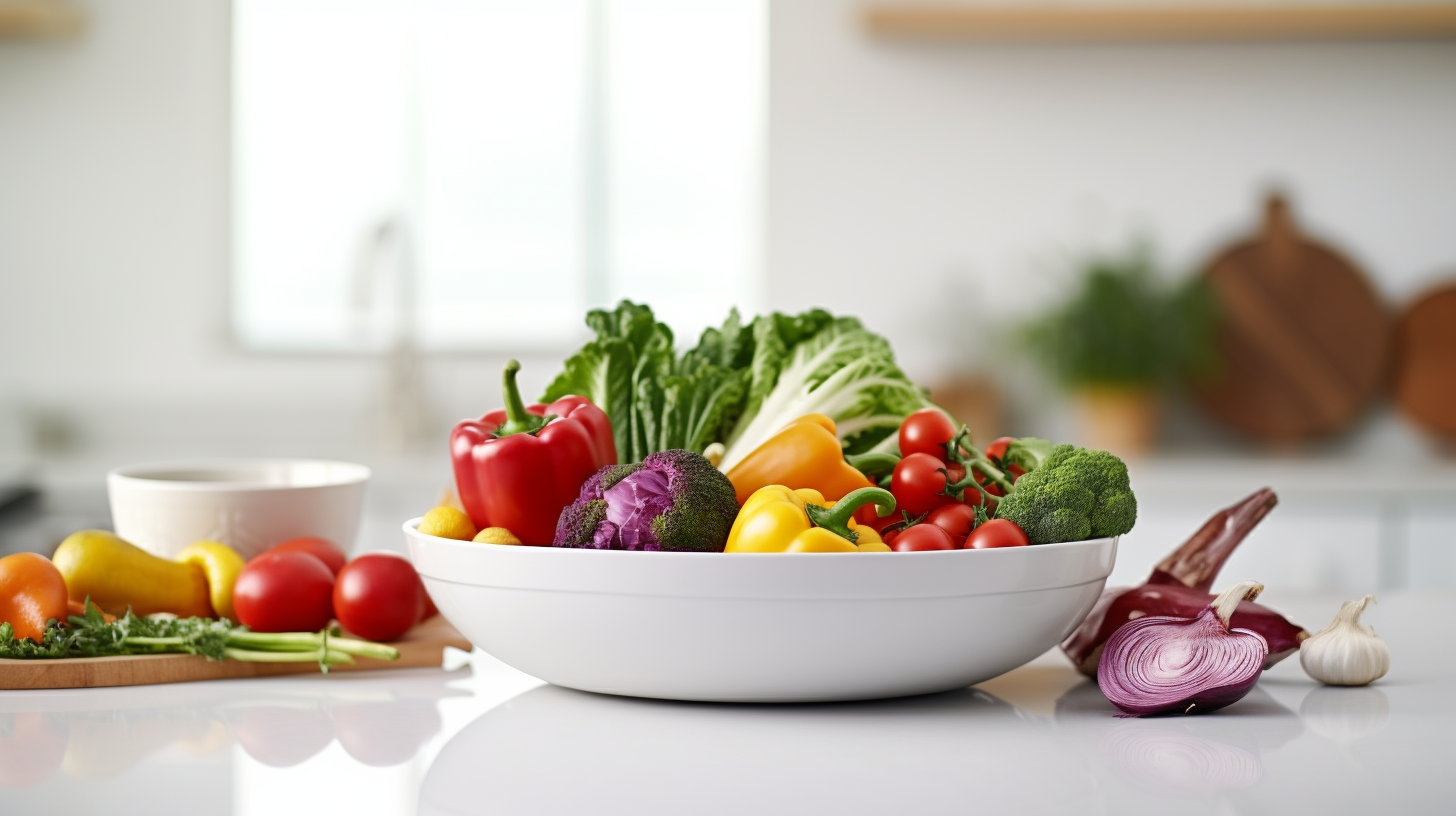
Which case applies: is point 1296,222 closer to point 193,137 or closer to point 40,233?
point 193,137

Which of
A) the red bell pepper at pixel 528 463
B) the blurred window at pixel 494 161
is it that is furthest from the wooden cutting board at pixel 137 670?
the blurred window at pixel 494 161

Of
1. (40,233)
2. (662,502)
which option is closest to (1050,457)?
(662,502)

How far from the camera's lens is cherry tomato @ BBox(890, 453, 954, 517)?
932mm

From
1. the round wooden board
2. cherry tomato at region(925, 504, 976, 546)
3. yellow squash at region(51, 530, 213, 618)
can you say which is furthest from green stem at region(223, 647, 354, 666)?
the round wooden board

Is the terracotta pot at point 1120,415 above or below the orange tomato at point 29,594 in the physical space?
below

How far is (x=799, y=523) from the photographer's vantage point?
826mm

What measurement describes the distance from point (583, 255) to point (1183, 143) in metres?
1.49

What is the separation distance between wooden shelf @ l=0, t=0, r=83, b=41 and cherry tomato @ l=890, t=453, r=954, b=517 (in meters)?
2.88

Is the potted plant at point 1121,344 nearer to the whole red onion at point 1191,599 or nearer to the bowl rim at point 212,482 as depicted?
the whole red onion at point 1191,599

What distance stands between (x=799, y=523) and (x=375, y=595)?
369 millimetres

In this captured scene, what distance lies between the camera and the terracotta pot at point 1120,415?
9.86ft

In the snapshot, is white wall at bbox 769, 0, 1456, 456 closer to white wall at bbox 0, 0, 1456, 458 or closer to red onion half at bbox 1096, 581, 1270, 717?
white wall at bbox 0, 0, 1456, 458

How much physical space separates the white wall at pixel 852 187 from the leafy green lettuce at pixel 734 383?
2.05 metres

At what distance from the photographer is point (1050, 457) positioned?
0.89 meters
